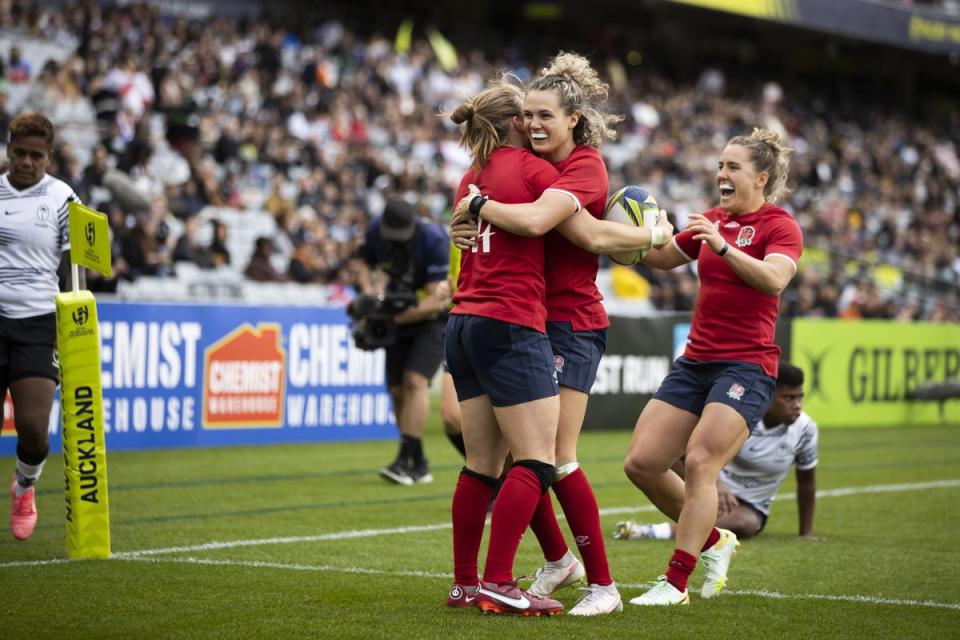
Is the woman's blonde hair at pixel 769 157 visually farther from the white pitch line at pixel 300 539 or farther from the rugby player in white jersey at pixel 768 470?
the white pitch line at pixel 300 539

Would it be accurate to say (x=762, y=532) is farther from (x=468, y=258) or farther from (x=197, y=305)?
(x=197, y=305)

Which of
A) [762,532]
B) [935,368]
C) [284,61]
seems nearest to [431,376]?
[762,532]

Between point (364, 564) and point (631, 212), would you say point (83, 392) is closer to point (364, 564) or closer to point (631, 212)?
point (364, 564)

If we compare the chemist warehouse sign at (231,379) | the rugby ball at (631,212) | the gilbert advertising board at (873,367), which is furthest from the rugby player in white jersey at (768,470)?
the gilbert advertising board at (873,367)

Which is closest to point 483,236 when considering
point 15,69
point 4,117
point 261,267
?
point 261,267

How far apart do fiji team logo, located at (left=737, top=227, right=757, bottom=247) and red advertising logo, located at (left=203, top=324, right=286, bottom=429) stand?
7592 mm

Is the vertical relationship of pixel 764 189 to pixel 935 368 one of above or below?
above

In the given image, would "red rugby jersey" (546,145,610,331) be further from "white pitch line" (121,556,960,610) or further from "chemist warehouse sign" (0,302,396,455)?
"chemist warehouse sign" (0,302,396,455)

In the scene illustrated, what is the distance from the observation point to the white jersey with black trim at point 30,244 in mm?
6898

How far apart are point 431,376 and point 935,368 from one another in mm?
12163

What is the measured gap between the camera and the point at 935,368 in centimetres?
2023

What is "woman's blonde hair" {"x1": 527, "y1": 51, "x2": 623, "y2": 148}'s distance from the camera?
17.8 feet

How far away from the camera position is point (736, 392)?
5.97 metres

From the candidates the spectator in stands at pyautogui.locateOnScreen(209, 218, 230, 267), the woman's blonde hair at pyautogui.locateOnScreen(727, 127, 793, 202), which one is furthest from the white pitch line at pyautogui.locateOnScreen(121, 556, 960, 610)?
the spectator in stands at pyautogui.locateOnScreen(209, 218, 230, 267)
